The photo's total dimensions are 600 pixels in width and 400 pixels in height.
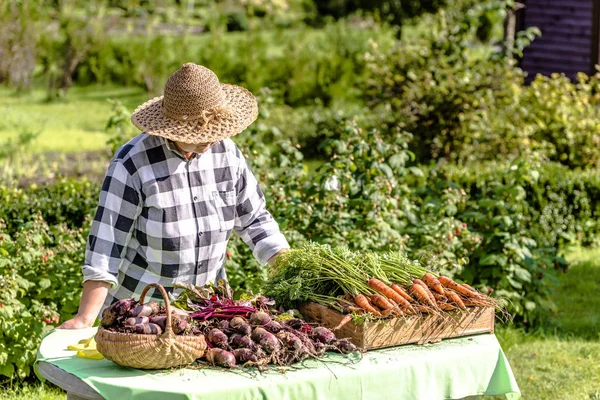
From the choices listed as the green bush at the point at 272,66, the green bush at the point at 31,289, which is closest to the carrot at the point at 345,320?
the green bush at the point at 31,289

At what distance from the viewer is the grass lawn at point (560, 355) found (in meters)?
5.26

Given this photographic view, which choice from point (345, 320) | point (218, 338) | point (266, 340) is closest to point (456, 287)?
point (345, 320)

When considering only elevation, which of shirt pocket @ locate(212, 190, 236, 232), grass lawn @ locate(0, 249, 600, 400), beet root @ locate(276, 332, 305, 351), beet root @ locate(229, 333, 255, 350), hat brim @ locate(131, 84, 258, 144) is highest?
hat brim @ locate(131, 84, 258, 144)

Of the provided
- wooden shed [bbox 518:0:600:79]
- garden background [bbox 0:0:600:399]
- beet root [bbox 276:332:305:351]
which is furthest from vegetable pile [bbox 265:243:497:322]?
wooden shed [bbox 518:0:600:79]

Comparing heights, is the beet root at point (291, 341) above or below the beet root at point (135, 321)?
below

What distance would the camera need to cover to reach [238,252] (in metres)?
5.50

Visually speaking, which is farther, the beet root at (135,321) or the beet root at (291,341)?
the beet root at (291,341)

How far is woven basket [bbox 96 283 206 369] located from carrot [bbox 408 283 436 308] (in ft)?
2.84

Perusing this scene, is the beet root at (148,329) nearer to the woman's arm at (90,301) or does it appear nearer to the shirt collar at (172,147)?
the woman's arm at (90,301)

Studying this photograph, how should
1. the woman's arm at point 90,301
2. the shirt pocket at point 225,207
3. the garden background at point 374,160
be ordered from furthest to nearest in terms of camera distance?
the garden background at point 374,160 < the shirt pocket at point 225,207 < the woman's arm at point 90,301

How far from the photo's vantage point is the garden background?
539 centimetres

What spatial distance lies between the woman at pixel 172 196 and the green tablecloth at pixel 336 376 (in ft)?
1.03

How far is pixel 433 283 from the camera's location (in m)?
3.41

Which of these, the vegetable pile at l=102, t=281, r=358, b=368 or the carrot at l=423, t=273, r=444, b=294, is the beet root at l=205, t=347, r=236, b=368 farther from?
the carrot at l=423, t=273, r=444, b=294
